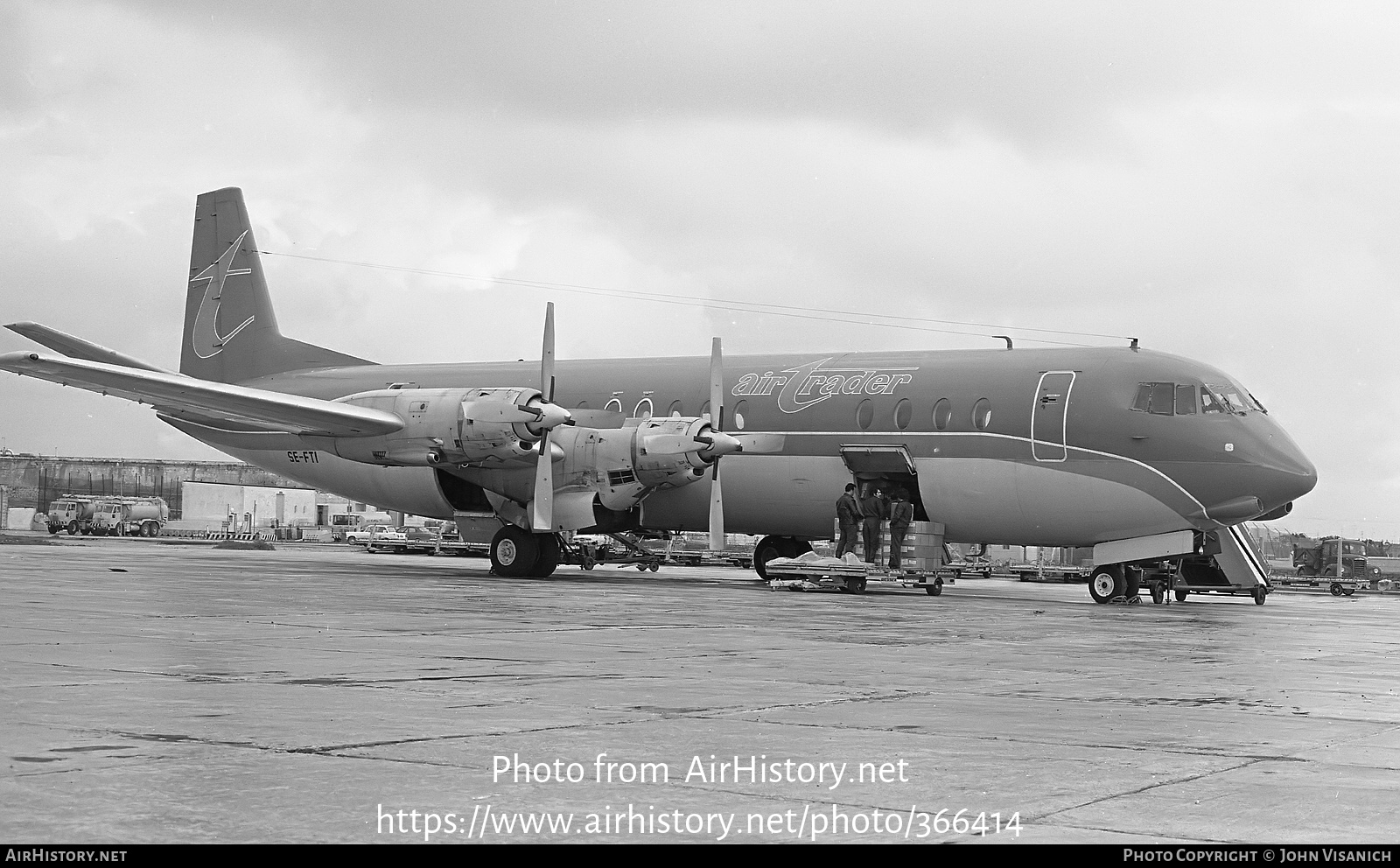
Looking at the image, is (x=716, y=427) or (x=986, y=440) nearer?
(x=986, y=440)

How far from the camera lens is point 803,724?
7.69m

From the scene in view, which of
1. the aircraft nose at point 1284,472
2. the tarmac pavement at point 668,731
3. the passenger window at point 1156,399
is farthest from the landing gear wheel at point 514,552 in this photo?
the aircraft nose at point 1284,472

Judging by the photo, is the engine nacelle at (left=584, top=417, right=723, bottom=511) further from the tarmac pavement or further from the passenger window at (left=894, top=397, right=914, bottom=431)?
the tarmac pavement

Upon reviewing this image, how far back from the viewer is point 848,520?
83.6 feet

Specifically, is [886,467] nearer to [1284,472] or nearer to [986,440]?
[986,440]

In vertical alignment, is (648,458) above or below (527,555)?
above

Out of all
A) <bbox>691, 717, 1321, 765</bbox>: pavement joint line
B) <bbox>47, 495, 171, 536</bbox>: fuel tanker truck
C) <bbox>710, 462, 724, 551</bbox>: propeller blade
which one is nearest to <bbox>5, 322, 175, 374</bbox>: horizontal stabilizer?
<bbox>710, 462, 724, 551</bbox>: propeller blade

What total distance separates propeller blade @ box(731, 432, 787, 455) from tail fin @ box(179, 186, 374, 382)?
472 inches

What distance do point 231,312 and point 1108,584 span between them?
72.7 feet

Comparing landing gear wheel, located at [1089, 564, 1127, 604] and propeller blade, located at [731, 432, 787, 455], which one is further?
propeller blade, located at [731, 432, 787, 455]

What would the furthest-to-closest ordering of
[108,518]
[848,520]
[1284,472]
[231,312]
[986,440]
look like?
[108,518] < [231,312] < [848,520] < [986,440] < [1284,472]

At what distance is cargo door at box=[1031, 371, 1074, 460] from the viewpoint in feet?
77.9

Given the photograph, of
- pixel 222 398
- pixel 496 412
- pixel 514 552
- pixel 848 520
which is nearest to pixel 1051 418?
pixel 848 520
